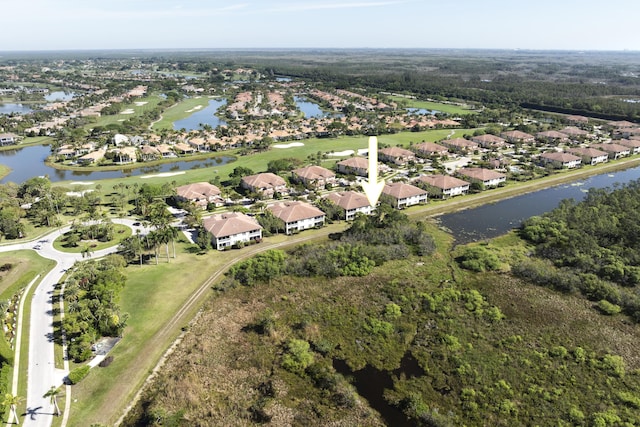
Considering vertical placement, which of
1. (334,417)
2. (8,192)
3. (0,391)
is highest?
(8,192)

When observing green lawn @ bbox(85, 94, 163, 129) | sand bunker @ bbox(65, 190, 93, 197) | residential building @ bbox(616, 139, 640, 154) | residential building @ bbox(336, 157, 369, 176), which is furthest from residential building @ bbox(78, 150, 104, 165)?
residential building @ bbox(616, 139, 640, 154)

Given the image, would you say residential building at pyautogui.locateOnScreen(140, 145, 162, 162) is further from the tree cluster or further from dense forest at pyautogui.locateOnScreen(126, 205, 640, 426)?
dense forest at pyautogui.locateOnScreen(126, 205, 640, 426)

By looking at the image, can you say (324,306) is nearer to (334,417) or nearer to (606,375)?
(334,417)

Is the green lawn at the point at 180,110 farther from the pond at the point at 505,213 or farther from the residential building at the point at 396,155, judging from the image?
the pond at the point at 505,213

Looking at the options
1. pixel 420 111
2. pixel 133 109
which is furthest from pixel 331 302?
pixel 133 109

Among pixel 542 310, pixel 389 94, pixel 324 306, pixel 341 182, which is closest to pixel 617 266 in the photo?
pixel 542 310

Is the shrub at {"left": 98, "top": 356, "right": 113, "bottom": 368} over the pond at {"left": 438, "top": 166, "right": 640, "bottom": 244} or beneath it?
beneath

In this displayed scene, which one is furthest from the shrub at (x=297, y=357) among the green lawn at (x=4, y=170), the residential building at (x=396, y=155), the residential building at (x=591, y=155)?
the residential building at (x=591, y=155)
